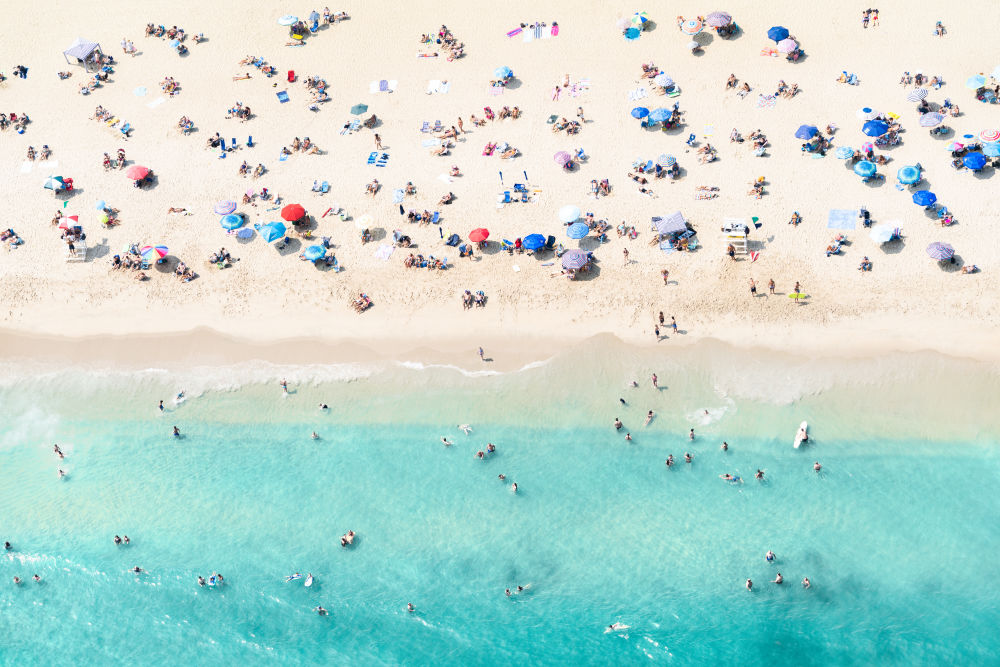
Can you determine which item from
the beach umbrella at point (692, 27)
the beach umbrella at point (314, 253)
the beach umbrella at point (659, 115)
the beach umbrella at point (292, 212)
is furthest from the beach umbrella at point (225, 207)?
the beach umbrella at point (692, 27)

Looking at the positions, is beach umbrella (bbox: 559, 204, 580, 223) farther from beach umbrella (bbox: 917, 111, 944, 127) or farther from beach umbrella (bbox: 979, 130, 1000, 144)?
beach umbrella (bbox: 979, 130, 1000, 144)

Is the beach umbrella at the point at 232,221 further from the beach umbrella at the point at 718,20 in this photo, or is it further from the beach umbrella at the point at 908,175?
the beach umbrella at the point at 908,175

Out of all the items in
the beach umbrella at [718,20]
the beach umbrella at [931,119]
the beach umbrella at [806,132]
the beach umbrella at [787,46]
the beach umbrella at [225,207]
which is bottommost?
the beach umbrella at [225,207]

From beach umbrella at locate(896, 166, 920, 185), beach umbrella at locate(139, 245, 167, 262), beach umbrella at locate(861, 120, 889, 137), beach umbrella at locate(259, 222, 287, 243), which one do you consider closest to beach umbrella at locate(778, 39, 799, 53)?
beach umbrella at locate(861, 120, 889, 137)

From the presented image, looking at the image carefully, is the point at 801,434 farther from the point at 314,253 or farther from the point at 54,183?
the point at 54,183

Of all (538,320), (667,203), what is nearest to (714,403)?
(538,320)
